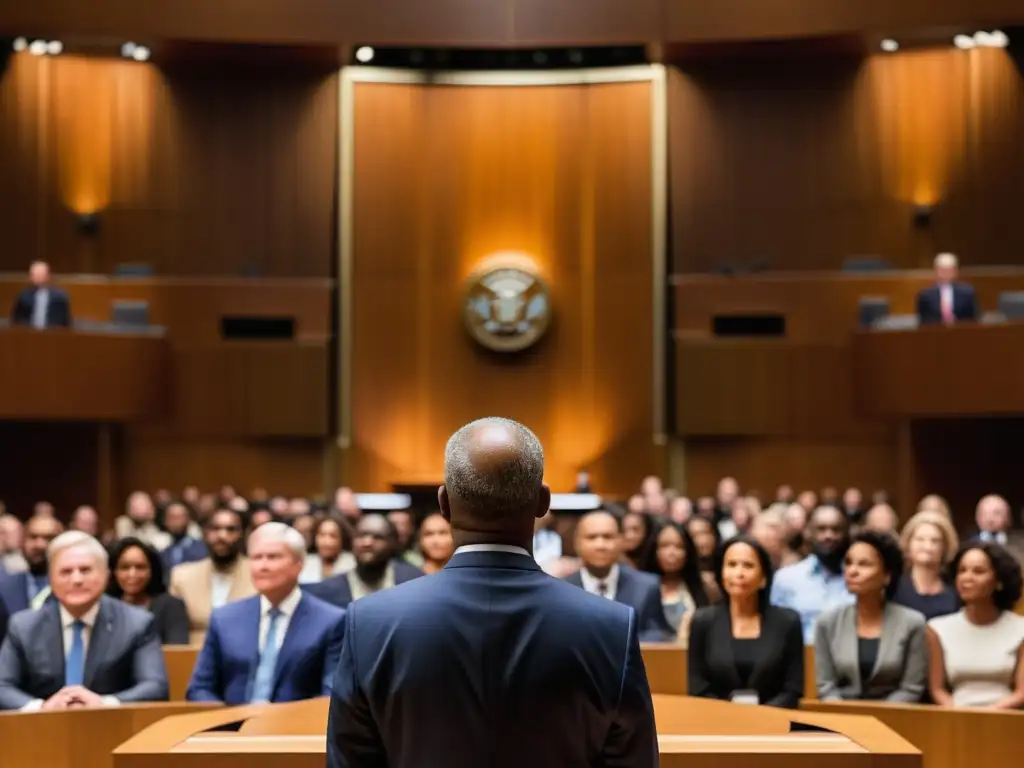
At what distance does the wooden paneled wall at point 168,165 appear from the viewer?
51.4 feet

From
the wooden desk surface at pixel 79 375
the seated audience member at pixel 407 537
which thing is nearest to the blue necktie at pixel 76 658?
the seated audience member at pixel 407 537

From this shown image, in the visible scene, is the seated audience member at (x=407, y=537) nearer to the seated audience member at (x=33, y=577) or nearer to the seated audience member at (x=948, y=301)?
the seated audience member at (x=33, y=577)

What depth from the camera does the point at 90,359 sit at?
13.5 m

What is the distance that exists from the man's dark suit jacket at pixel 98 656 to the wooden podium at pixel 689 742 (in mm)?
1433

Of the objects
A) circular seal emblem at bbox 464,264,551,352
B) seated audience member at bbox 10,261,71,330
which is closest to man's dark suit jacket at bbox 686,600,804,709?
seated audience member at bbox 10,261,71,330

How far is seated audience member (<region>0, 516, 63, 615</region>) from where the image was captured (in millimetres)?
6973

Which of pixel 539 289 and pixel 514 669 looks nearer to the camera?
pixel 514 669

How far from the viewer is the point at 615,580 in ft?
21.2

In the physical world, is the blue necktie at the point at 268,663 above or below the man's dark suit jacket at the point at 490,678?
below

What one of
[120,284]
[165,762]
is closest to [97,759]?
[165,762]

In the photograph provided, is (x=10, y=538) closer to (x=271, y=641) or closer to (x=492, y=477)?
(x=271, y=641)

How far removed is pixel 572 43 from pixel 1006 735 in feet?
39.6

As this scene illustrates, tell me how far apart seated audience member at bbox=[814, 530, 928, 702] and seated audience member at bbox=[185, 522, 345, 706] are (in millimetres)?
1739

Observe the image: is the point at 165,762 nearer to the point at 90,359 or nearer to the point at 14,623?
the point at 14,623
